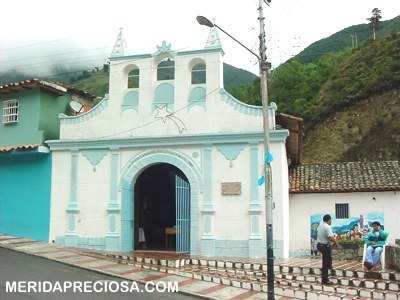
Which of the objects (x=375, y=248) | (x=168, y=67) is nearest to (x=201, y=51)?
(x=168, y=67)

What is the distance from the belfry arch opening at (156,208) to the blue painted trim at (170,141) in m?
1.67

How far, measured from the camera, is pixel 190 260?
1340 cm

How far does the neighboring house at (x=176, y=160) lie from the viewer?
566 inches

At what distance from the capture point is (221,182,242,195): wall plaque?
14.4 m

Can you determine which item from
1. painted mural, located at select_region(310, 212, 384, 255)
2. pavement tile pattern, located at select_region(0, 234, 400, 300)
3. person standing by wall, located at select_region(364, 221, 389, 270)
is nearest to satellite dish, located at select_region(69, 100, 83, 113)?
pavement tile pattern, located at select_region(0, 234, 400, 300)

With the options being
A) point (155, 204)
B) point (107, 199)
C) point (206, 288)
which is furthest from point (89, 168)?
point (206, 288)

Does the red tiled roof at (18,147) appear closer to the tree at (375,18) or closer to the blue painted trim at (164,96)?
the blue painted trim at (164,96)

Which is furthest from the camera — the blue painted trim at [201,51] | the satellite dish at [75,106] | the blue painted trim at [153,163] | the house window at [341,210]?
the satellite dish at [75,106]

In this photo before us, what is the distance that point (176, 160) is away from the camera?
49.7 ft

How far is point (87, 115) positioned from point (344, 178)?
32.3 ft

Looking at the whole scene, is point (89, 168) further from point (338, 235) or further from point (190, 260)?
point (338, 235)

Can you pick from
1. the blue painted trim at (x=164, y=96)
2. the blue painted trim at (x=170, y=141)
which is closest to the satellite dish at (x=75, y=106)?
the blue painted trim at (x=170, y=141)

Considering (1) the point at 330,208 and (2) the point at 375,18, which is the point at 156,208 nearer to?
(1) the point at 330,208

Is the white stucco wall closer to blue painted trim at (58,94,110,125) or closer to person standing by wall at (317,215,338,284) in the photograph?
person standing by wall at (317,215,338,284)
